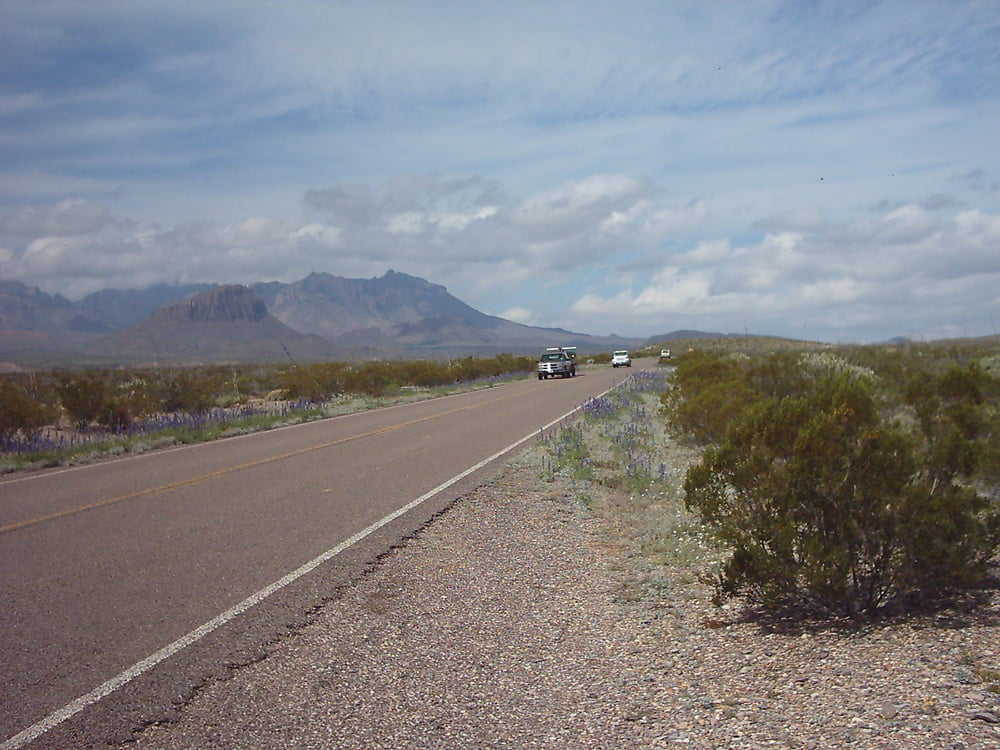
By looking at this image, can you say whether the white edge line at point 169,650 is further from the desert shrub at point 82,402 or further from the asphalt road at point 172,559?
the desert shrub at point 82,402

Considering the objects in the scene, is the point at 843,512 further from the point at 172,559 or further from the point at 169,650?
the point at 172,559

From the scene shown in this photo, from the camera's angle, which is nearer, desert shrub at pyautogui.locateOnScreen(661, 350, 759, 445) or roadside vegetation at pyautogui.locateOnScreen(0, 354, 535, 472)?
desert shrub at pyautogui.locateOnScreen(661, 350, 759, 445)

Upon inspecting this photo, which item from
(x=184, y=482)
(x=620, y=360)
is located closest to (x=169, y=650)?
(x=184, y=482)

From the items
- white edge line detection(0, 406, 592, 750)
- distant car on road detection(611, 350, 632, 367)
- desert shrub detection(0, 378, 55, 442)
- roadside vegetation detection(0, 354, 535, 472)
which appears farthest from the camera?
distant car on road detection(611, 350, 632, 367)

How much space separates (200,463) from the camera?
45.6 ft

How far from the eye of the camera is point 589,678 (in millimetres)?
4645

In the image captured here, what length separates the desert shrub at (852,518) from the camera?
5.01m

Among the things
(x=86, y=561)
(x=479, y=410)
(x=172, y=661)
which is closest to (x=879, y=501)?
(x=172, y=661)

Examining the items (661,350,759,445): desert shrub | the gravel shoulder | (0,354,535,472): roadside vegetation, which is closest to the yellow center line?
(0,354,535,472): roadside vegetation

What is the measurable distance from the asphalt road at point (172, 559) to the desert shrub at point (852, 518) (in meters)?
3.28

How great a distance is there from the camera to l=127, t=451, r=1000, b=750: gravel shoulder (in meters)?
3.85

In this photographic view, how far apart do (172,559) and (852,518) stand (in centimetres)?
575

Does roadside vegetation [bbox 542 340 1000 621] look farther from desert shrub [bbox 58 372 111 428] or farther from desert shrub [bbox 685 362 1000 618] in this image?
desert shrub [bbox 58 372 111 428]

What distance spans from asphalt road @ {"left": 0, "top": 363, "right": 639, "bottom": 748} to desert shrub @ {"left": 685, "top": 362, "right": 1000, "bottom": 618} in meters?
3.28
